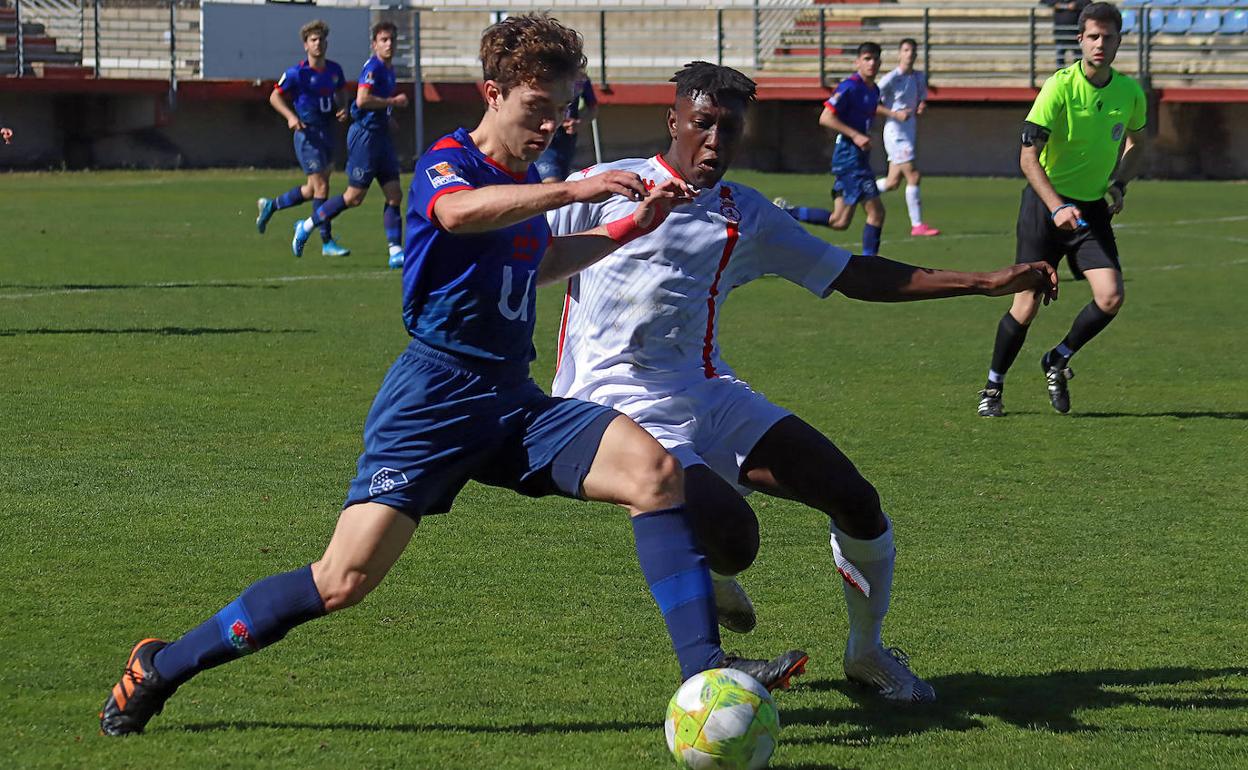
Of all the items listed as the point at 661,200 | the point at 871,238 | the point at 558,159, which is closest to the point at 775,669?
the point at 661,200

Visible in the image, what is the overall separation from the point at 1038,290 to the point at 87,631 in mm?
3060

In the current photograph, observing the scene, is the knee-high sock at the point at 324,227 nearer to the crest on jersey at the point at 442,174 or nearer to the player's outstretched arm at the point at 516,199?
the crest on jersey at the point at 442,174

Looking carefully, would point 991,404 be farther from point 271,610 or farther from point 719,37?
point 719,37

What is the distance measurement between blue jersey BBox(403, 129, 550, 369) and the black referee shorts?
5851 millimetres

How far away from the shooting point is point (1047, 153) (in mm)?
9664

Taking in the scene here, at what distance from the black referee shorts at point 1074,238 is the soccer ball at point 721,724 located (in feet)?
19.9

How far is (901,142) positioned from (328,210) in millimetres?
7001

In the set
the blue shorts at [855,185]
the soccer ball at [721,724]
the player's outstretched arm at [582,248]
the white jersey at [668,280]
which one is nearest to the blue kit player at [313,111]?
the blue shorts at [855,185]

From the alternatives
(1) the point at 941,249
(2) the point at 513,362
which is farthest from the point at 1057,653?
(1) the point at 941,249

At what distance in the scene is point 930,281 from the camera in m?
5.04

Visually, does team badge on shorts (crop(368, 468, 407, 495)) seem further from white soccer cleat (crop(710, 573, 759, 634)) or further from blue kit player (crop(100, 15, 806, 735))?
white soccer cleat (crop(710, 573, 759, 634))

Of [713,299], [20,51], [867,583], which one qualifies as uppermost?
[20,51]

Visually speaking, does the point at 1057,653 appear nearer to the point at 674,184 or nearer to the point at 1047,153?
the point at 674,184

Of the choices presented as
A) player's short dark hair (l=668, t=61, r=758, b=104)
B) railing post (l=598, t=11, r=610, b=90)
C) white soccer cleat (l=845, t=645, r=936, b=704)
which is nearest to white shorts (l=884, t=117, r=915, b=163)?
railing post (l=598, t=11, r=610, b=90)
